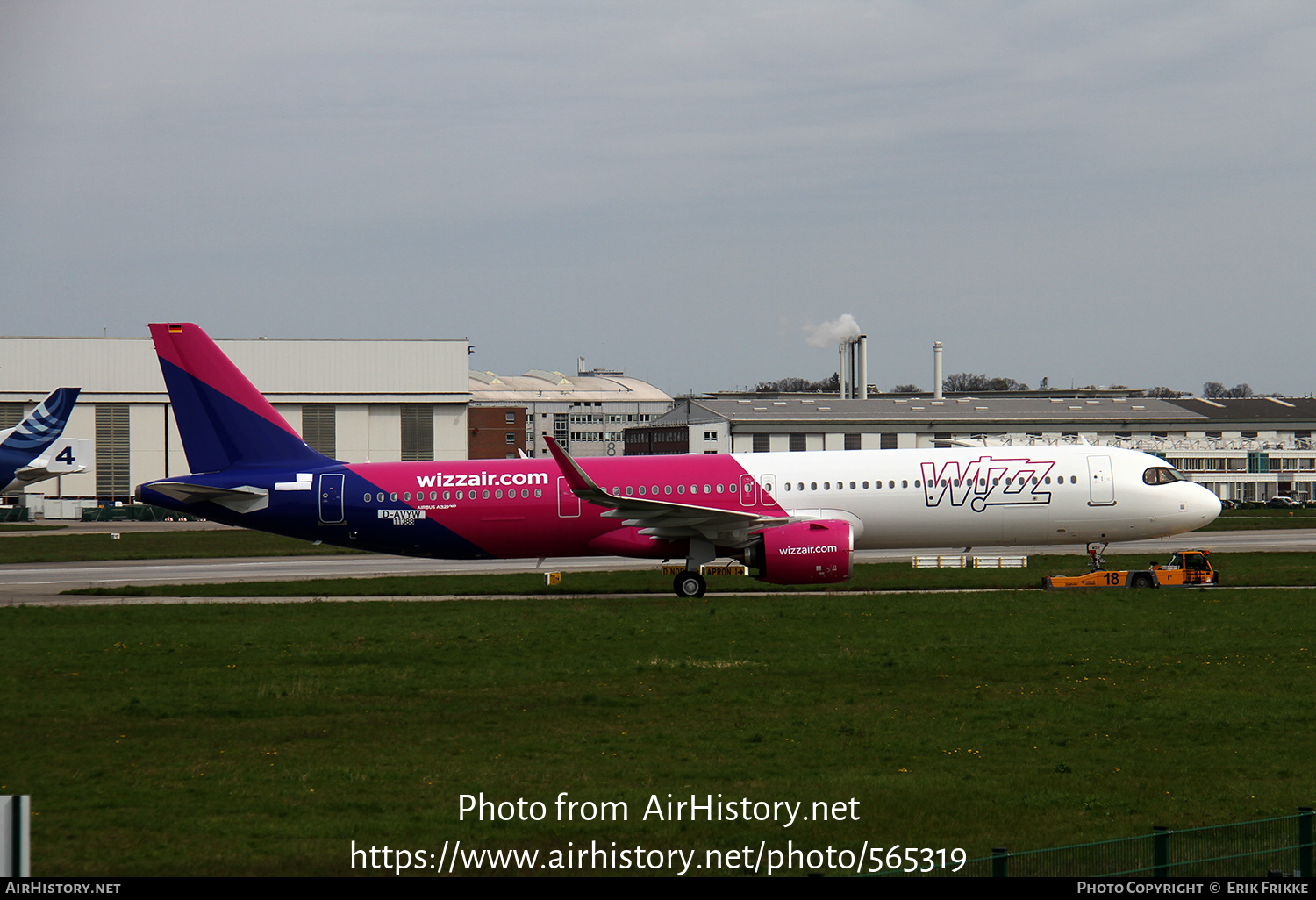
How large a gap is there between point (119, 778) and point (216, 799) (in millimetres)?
1874

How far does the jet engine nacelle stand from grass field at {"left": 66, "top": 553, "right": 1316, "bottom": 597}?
355 centimetres

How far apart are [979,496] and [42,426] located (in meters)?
62.5

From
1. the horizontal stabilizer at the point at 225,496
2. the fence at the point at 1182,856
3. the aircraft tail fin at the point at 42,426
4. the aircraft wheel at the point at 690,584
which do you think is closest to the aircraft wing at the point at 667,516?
the aircraft wheel at the point at 690,584

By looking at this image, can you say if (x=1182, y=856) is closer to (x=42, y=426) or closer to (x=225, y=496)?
(x=225, y=496)

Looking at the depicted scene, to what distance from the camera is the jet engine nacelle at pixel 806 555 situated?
3297 centimetres

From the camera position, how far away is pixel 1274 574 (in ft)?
127

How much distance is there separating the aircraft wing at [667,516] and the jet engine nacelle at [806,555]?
992 millimetres

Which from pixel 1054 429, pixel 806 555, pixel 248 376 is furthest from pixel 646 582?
pixel 1054 429

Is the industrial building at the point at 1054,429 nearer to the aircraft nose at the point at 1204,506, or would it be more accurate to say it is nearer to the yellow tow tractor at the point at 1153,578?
the aircraft nose at the point at 1204,506

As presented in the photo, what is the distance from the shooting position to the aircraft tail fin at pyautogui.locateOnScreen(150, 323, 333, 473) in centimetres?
3659

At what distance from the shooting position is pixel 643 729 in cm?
1714

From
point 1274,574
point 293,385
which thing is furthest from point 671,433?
point 1274,574

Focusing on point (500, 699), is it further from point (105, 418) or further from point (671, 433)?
point (671, 433)

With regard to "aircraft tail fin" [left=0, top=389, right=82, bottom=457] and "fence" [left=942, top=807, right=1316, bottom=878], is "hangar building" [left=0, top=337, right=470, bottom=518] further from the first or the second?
"fence" [left=942, top=807, right=1316, bottom=878]
